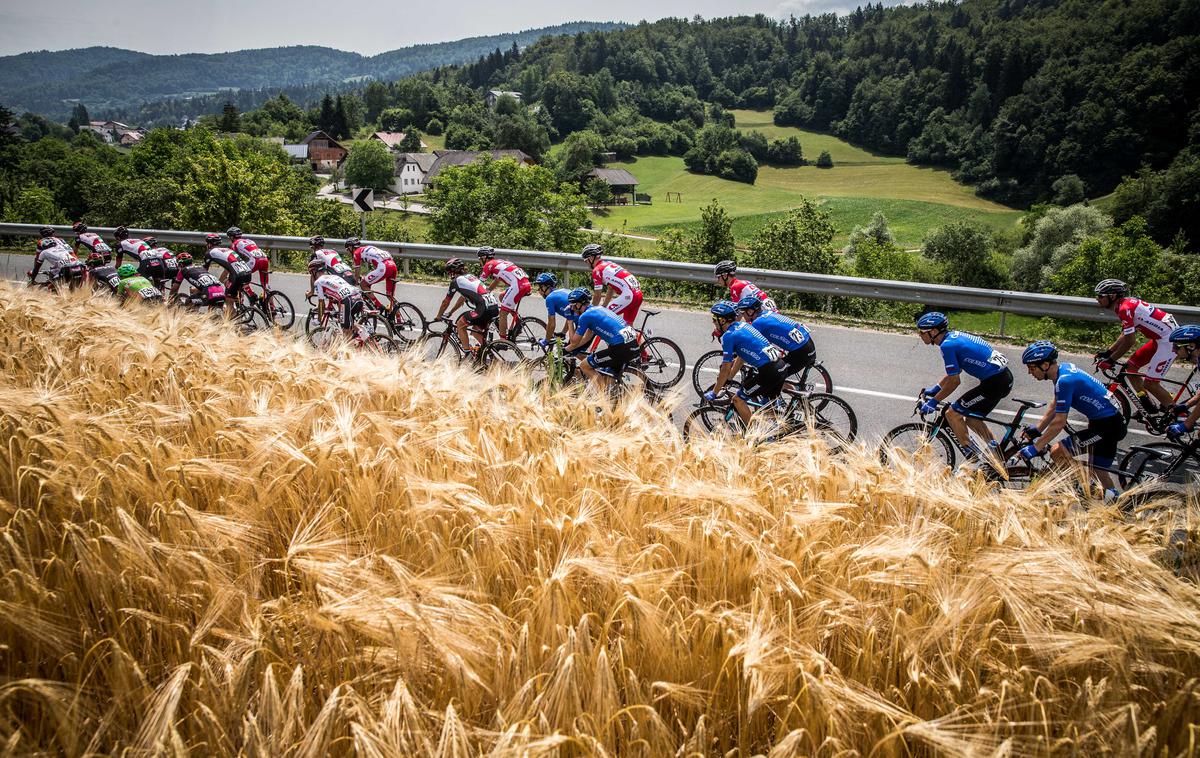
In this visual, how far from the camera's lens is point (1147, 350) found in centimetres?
874

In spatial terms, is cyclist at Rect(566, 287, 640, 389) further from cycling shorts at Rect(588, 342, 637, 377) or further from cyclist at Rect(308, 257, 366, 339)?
cyclist at Rect(308, 257, 366, 339)

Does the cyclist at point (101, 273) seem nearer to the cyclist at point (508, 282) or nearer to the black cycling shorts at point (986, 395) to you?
the cyclist at point (508, 282)

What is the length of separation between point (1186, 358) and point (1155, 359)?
14.5 inches

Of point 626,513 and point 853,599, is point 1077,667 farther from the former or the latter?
point 626,513

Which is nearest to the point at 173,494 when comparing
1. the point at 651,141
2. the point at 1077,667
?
the point at 1077,667

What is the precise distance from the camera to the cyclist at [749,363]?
823 centimetres

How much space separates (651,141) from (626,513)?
179m

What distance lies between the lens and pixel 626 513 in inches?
103

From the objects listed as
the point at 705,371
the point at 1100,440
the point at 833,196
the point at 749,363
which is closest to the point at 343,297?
the point at 705,371

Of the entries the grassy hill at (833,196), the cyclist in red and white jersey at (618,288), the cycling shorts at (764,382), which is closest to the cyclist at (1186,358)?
the cycling shorts at (764,382)

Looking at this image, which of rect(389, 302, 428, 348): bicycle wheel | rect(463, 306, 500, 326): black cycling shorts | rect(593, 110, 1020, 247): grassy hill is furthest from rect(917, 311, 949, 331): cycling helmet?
rect(593, 110, 1020, 247): grassy hill

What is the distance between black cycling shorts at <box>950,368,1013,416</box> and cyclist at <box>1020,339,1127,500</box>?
54 cm

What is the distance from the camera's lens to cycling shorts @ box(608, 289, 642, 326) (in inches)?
426

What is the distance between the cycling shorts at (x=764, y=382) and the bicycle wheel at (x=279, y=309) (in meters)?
9.56
